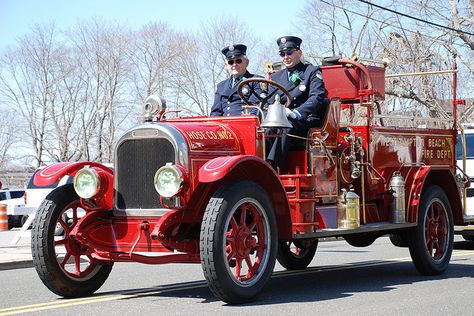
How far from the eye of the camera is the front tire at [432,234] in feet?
33.5

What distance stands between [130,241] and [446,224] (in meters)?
4.59

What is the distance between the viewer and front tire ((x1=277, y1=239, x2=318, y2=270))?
1084 centimetres

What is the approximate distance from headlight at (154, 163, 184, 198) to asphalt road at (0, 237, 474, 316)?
101 cm

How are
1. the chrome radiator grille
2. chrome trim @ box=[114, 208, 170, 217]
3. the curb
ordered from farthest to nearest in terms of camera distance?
the curb
the chrome radiator grille
chrome trim @ box=[114, 208, 170, 217]

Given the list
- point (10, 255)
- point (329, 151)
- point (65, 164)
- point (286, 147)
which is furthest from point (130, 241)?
point (10, 255)

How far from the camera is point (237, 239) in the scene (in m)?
7.78

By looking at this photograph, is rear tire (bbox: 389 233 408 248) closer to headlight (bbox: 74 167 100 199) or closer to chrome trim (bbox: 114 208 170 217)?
chrome trim (bbox: 114 208 170 217)

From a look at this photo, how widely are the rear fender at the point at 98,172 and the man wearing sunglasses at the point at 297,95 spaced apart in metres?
1.66

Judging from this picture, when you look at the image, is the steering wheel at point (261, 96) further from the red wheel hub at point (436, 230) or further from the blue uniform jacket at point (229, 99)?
the red wheel hub at point (436, 230)

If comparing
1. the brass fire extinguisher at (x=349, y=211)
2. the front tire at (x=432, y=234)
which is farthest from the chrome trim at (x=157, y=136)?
the front tire at (x=432, y=234)

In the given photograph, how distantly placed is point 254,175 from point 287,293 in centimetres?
128

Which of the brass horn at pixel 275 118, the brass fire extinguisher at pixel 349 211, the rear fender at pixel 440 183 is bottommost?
the brass fire extinguisher at pixel 349 211

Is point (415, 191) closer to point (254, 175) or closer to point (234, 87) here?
point (234, 87)

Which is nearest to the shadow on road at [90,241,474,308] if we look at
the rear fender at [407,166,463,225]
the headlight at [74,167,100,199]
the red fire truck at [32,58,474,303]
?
the red fire truck at [32,58,474,303]
